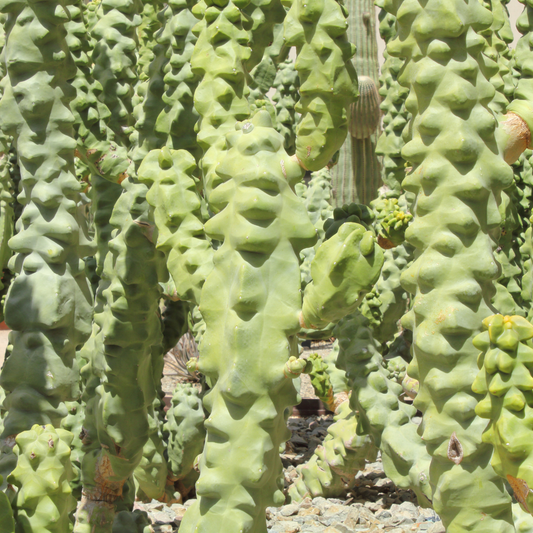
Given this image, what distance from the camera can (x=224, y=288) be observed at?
Result: 5.36 feet

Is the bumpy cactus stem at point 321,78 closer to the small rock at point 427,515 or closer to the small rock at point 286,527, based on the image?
the small rock at point 286,527

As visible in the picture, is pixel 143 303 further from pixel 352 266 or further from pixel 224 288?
pixel 352 266

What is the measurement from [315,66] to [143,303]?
107 cm

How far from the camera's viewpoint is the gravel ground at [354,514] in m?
3.04

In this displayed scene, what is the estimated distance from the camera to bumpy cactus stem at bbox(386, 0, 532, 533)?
1498 mm

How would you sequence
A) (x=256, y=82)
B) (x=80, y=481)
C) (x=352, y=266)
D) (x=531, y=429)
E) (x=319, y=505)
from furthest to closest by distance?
(x=256, y=82), (x=319, y=505), (x=80, y=481), (x=352, y=266), (x=531, y=429)

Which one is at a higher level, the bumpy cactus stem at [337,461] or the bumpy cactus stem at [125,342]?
the bumpy cactus stem at [125,342]

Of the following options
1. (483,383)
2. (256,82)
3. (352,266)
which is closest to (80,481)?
(352,266)

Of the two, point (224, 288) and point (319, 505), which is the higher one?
point (224, 288)

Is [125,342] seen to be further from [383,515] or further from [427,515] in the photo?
[427,515]

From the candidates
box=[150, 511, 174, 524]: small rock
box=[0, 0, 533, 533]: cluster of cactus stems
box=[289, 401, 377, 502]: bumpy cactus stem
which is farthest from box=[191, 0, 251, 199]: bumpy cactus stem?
box=[150, 511, 174, 524]: small rock

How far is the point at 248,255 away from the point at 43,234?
88 centimetres

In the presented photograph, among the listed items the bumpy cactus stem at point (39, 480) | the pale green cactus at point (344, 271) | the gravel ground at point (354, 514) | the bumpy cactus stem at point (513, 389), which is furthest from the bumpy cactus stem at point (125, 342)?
the bumpy cactus stem at point (513, 389)

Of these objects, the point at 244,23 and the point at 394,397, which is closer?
the point at 244,23
